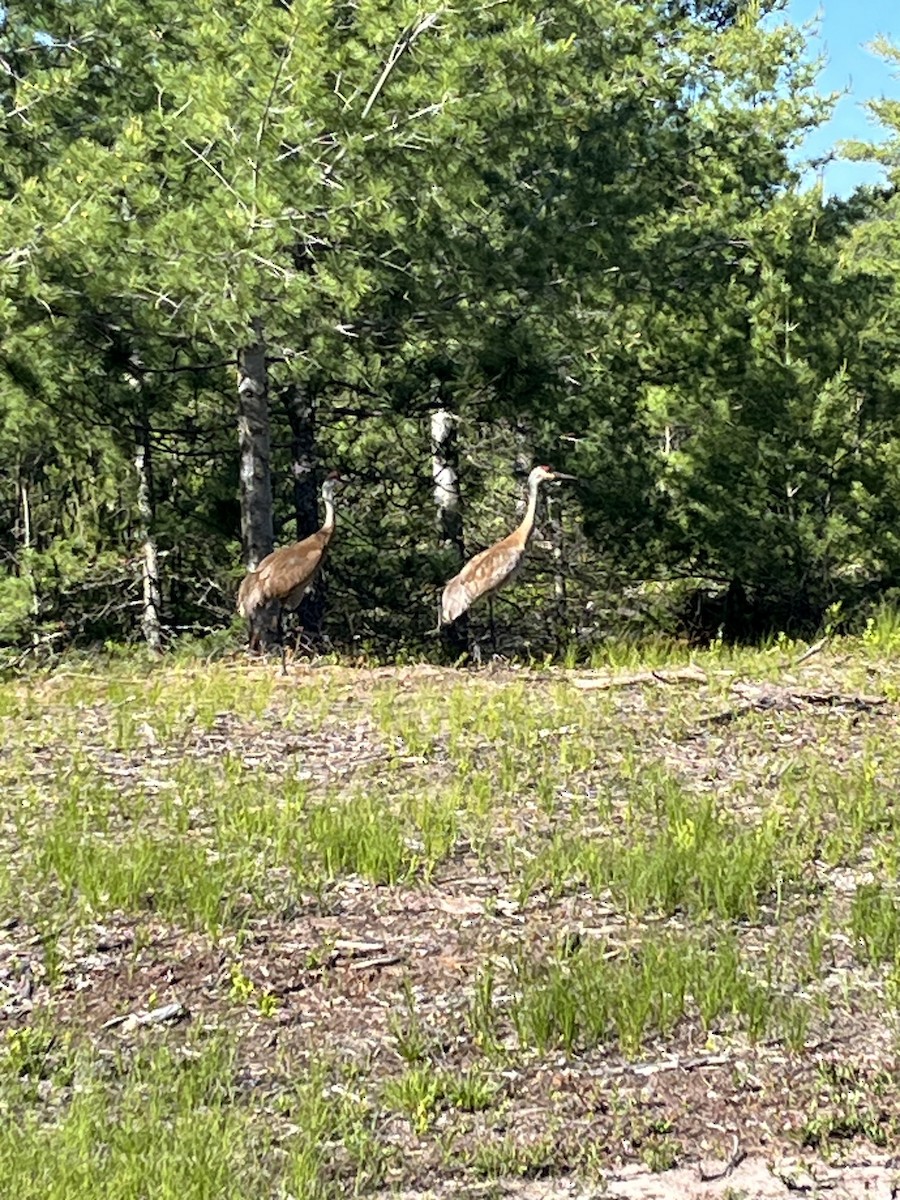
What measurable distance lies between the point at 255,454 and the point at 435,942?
9259mm

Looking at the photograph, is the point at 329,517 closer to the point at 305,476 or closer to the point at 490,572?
the point at 490,572

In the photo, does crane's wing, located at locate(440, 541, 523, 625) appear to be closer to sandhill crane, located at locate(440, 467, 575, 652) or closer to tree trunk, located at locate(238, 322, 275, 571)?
sandhill crane, located at locate(440, 467, 575, 652)

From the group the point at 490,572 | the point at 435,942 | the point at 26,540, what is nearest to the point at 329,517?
the point at 490,572

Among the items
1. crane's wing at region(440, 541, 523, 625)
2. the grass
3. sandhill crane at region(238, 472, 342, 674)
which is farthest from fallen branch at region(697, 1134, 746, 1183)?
crane's wing at region(440, 541, 523, 625)

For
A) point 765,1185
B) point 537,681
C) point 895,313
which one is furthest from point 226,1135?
point 895,313

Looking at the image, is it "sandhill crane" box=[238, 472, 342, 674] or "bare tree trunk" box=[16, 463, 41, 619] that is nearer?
"sandhill crane" box=[238, 472, 342, 674]

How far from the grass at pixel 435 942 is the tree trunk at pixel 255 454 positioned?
207 inches

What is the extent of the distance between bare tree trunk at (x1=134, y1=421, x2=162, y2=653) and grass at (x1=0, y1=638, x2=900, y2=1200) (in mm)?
6809

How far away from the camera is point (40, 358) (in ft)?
44.2

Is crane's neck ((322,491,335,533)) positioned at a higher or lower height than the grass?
higher

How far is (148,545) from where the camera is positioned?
53.9 ft

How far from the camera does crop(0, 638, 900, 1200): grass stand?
4.43 m

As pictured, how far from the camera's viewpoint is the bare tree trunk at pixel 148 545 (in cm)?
1625

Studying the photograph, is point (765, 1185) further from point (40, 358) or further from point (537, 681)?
point (40, 358)
